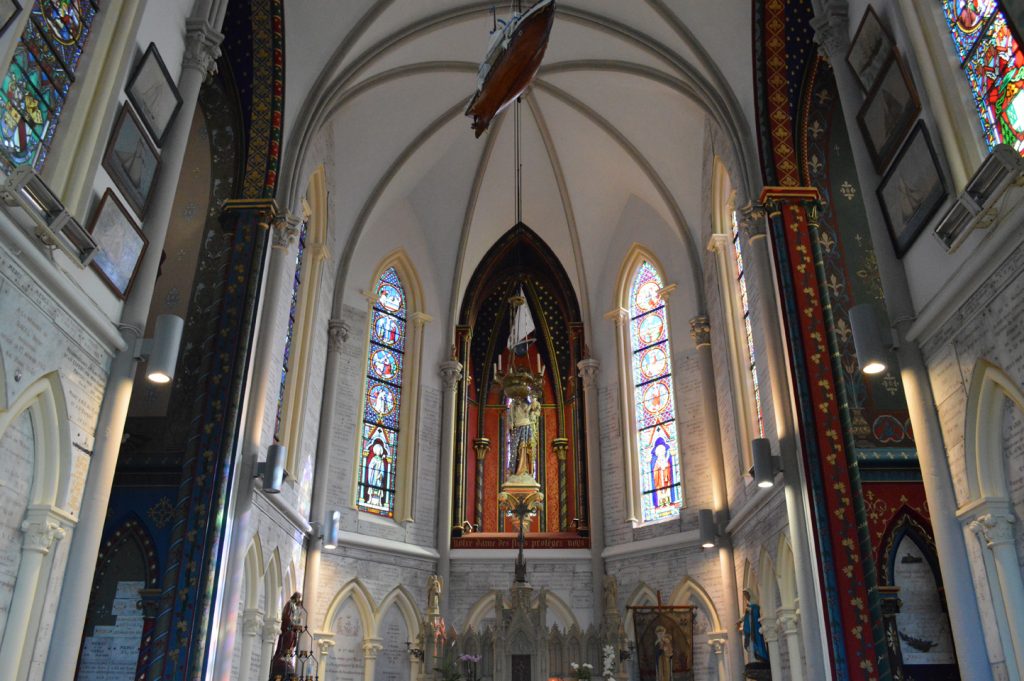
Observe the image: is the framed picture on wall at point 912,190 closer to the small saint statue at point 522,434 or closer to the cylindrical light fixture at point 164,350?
the cylindrical light fixture at point 164,350

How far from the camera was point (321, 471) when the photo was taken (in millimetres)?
14656

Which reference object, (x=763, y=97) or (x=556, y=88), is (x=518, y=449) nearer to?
(x=556, y=88)

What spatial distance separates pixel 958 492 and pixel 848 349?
3.85 meters

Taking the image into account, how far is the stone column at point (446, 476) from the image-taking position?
52.6ft

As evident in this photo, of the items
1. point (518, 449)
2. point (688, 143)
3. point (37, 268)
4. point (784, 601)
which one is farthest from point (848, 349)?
point (37, 268)

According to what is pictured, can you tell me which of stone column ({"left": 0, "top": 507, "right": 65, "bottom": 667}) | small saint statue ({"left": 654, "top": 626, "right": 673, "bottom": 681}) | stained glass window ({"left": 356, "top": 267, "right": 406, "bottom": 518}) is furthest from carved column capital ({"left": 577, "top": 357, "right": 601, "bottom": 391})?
stone column ({"left": 0, "top": 507, "right": 65, "bottom": 667})

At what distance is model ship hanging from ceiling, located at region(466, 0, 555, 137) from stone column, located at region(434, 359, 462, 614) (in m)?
8.66

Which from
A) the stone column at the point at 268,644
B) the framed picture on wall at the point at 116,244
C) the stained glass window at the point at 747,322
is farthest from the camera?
the stained glass window at the point at 747,322

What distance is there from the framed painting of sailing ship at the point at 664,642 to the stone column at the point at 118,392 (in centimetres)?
910

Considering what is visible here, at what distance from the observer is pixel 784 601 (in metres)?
11.3

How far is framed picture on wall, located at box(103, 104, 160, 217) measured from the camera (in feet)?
24.7

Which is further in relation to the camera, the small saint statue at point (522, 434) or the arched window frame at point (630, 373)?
the small saint statue at point (522, 434)

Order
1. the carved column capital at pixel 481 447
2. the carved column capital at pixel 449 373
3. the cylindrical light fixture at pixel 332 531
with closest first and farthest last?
the cylindrical light fixture at pixel 332 531 < the carved column capital at pixel 449 373 < the carved column capital at pixel 481 447

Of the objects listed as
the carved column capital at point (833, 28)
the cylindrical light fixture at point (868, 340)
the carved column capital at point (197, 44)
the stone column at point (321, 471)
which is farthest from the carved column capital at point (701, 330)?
the carved column capital at point (197, 44)
